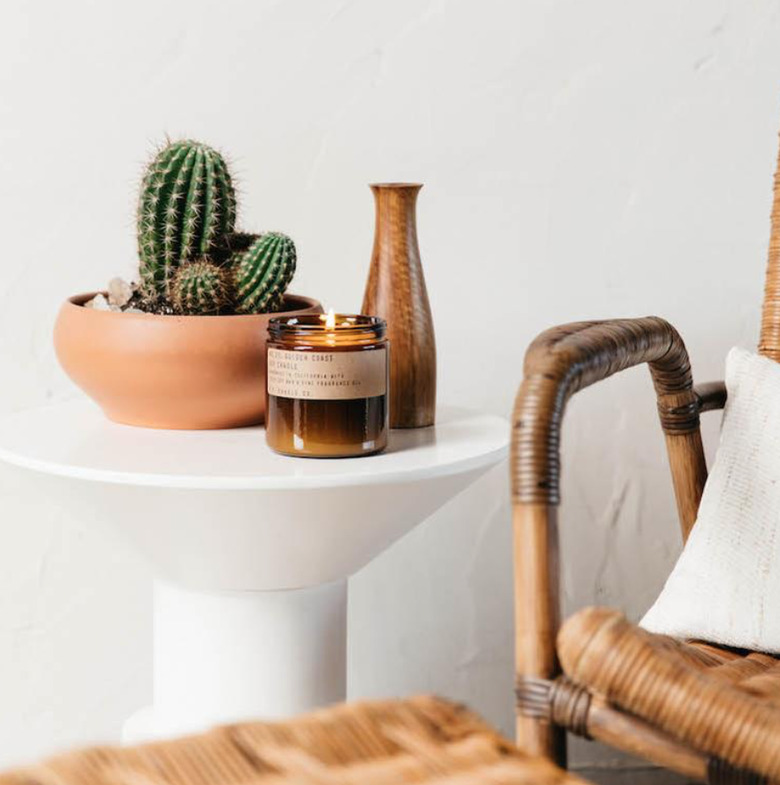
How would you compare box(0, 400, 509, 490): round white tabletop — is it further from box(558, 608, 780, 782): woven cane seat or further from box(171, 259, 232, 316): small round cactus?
box(558, 608, 780, 782): woven cane seat

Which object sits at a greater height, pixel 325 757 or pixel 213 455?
pixel 213 455

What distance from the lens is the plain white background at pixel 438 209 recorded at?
4.67 feet

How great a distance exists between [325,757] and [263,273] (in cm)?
55

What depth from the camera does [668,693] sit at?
2.52 ft

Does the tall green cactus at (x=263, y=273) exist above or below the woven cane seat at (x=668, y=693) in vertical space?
above

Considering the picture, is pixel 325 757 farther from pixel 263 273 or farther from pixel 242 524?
pixel 263 273

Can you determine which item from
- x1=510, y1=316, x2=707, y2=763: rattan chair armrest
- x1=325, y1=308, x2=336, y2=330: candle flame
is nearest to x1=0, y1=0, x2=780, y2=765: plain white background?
x1=325, y1=308, x2=336, y2=330: candle flame

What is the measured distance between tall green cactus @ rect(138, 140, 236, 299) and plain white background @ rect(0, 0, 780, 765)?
0.28 m

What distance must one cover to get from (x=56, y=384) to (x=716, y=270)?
808 millimetres

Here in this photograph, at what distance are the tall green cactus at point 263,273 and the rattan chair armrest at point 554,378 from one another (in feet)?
1.00

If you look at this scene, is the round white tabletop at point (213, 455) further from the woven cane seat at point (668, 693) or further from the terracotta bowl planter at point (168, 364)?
the woven cane seat at point (668, 693)

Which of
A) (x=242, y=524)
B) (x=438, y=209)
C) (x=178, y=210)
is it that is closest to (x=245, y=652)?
(x=242, y=524)

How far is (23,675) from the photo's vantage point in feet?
4.91

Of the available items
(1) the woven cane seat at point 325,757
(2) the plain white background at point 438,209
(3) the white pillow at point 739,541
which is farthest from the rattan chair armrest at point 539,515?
(2) the plain white background at point 438,209
